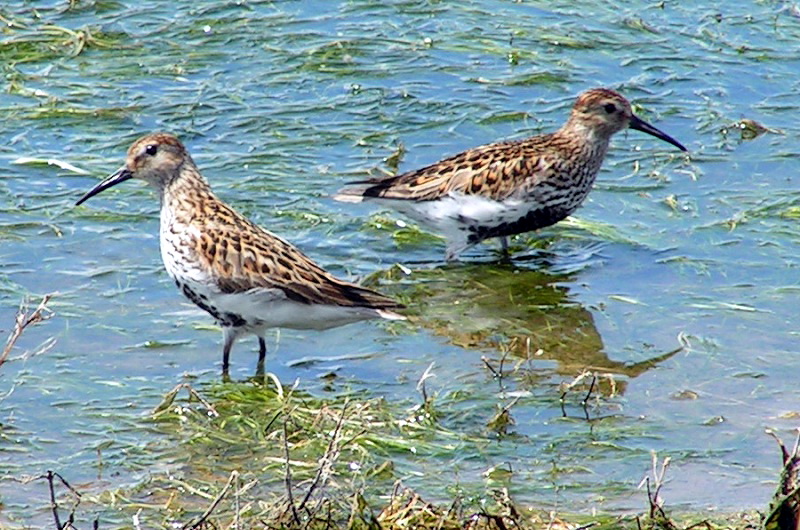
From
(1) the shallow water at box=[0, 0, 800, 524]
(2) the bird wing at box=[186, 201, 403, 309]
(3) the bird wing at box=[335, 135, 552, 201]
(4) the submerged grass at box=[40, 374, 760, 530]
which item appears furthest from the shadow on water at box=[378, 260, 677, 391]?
(4) the submerged grass at box=[40, 374, 760, 530]

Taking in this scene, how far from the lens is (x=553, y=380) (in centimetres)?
931

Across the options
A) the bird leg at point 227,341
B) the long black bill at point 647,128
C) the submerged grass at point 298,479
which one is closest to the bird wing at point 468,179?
the long black bill at point 647,128

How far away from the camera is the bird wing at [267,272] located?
918cm

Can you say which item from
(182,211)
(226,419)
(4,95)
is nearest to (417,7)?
(4,95)

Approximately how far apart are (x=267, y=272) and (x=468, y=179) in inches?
92.1

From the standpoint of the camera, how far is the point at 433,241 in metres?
11.6

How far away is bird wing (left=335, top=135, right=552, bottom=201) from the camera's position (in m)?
11.1

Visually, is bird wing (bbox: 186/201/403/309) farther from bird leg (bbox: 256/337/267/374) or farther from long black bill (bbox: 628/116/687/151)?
long black bill (bbox: 628/116/687/151)

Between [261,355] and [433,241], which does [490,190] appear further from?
[261,355]

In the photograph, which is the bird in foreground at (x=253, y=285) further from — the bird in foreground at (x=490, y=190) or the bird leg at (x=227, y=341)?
the bird in foreground at (x=490, y=190)

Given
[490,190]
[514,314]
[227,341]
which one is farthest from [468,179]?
[227,341]

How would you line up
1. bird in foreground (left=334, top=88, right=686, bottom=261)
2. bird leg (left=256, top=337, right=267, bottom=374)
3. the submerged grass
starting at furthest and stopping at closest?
bird in foreground (left=334, top=88, right=686, bottom=261)
bird leg (left=256, top=337, right=267, bottom=374)
the submerged grass

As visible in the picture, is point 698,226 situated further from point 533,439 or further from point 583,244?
point 533,439

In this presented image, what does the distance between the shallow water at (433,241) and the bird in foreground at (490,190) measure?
11.3 inches
